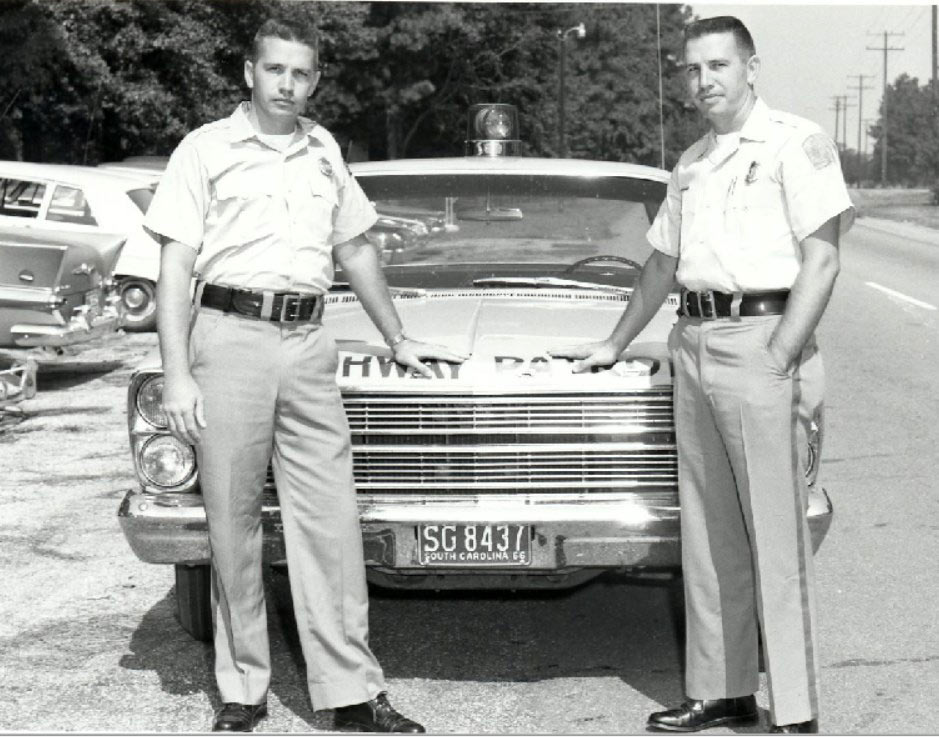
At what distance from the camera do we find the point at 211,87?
2883cm

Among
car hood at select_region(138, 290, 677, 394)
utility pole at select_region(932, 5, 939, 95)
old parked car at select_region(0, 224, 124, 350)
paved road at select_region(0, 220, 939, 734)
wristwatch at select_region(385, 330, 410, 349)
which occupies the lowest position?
paved road at select_region(0, 220, 939, 734)

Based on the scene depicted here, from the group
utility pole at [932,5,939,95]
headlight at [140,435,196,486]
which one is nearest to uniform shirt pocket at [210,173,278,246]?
headlight at [140,435,196,486]

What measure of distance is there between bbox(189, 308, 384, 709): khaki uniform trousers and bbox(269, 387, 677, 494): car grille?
8.6 inches

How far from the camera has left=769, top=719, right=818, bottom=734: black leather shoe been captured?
4.20 meters

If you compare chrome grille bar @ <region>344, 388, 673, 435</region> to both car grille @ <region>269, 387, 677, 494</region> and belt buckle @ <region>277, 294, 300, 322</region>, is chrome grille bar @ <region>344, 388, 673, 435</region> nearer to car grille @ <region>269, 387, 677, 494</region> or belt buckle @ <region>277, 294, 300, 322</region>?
car grille @ <region>269, 387, 677, 494</region>

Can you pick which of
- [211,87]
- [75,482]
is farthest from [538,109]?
[75,482]

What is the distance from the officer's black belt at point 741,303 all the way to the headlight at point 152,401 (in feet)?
5.35

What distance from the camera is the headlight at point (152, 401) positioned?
475 centimetres

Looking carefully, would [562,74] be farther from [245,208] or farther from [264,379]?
[264,379]

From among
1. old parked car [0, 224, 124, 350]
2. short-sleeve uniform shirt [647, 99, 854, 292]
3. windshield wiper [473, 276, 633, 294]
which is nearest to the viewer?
short-sleeve uniform shirt [647, 99, 854, 292]

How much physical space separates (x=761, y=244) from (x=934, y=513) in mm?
3356

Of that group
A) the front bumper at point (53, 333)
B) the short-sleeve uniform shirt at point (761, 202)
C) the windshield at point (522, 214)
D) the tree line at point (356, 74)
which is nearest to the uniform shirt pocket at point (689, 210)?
the short-sleeve uniform shirt at point (761, 202)

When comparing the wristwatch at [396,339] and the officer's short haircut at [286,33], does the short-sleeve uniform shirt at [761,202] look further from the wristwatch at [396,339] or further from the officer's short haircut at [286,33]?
the officer's short haircut at [286,33]

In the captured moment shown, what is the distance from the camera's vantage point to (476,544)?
4.50 metres
